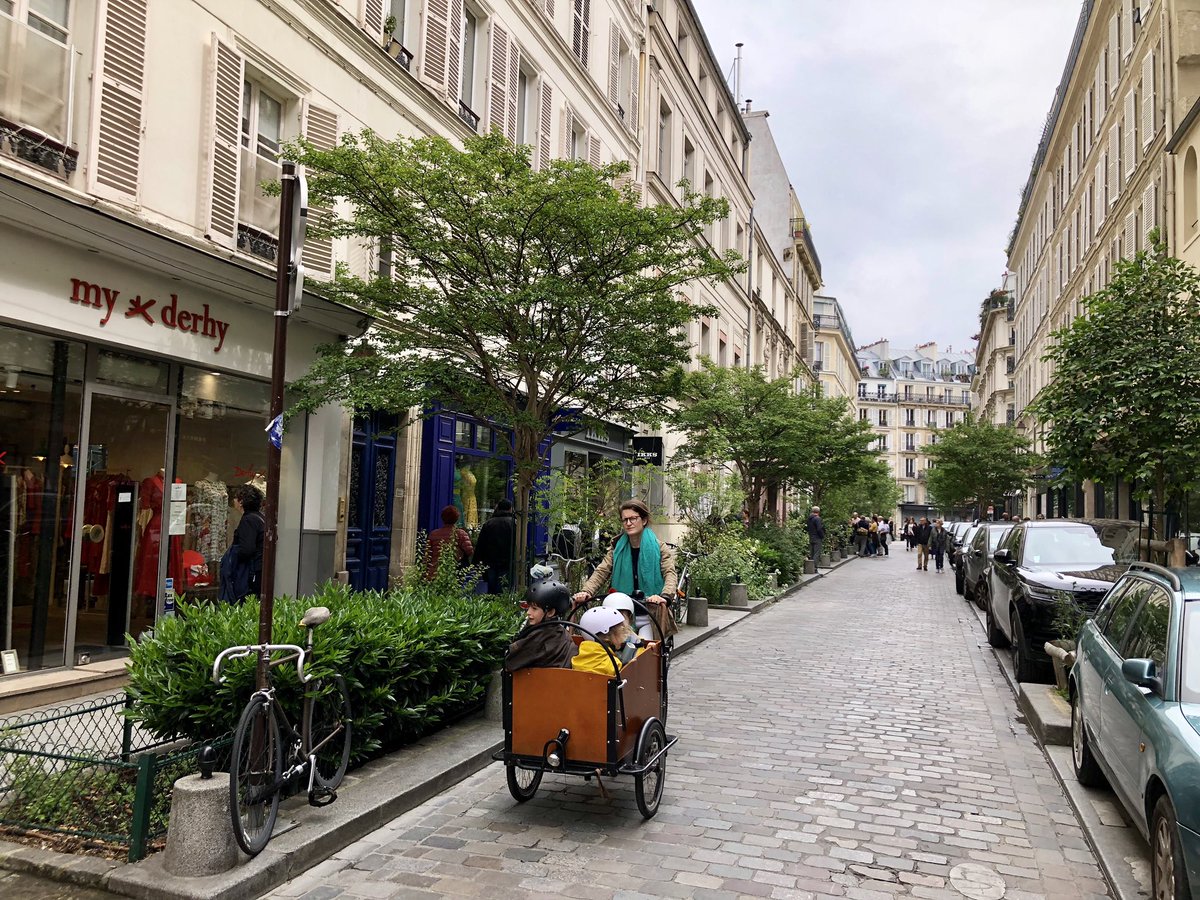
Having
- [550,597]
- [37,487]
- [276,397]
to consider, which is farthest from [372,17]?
[550,597]

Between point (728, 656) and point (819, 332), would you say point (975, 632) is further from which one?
point (819, 332)

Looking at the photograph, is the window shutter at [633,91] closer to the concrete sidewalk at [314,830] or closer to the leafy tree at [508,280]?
the leafy tree at [508,280]

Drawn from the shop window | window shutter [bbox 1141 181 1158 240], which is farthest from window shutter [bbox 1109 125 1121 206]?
the shop window

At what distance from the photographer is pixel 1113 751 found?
15.8 feet

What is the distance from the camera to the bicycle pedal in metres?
4.88

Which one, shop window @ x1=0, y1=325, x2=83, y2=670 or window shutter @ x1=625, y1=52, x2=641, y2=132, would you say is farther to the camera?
window shutter @ x1=625, y1=52, x2=641, y2=132

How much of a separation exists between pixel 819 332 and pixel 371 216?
67.9 meters

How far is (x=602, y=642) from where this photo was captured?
16.1 feet

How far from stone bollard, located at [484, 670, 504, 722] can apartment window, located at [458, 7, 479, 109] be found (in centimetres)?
1092

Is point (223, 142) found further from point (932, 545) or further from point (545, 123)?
point (932, 545)

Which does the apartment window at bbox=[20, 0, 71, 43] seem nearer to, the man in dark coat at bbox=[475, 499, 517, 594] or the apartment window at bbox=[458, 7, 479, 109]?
the man in dark coat at bbox=[475, 499, 517, 594]

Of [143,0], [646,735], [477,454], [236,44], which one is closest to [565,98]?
[477,454]

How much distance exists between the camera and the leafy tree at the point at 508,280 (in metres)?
8.20

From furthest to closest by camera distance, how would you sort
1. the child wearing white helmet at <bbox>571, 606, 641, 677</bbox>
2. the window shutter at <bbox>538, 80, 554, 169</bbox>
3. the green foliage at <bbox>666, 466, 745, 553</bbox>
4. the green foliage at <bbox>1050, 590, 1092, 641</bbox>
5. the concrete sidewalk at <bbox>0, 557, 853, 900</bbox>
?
the green foliage at <bbox>666, 466, 745, 553</bbox>, the window shutter at <bbox>538, 80, 554, 169</bbox>, the green foliage at <bbox>1050, 590, 1092, 641</bbox>, the child wearing white helmet at <bbox>571, 606, 641, 677</bbox>, the concrete sidewalk at <bbox>0, 557, 853, 900</bbox>
